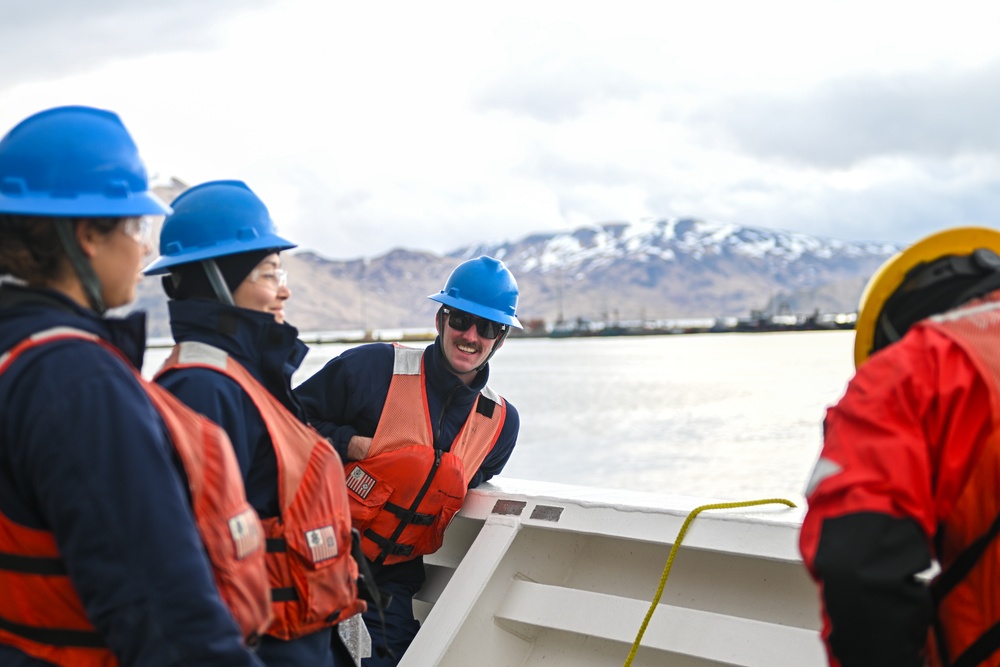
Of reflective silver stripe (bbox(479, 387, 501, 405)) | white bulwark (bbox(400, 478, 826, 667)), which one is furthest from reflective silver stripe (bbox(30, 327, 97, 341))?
reflective silver stripe (bbox(479, 387, 501, 405))

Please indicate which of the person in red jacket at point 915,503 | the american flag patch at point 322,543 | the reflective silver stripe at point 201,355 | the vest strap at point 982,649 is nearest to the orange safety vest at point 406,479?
the american flag patch at point 322,543

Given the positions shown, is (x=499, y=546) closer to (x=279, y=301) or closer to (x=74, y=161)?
(x=279, y=301)

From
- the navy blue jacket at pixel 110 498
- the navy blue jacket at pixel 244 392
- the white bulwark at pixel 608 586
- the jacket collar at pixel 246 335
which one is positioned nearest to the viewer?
the navy blue jacket at pixel 110 498

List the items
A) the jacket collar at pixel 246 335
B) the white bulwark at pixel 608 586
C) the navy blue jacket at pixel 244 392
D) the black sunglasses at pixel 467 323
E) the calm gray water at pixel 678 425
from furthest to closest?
the calm gray water at pixel 678 425
the black sunglasses at pixel 467 323
the white bulwark at pixel 608 586
the jacket collar at pixel 246 335
the navy blue jacket at pixel 244 392

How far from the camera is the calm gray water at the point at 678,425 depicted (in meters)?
22.3

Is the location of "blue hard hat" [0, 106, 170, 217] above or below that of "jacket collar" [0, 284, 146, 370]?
above

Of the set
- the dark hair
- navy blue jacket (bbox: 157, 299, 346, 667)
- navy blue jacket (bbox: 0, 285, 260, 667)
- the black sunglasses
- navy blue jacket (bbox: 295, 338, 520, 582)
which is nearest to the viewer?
navy blue jacket (bbox: 0, 285, 260, 667)

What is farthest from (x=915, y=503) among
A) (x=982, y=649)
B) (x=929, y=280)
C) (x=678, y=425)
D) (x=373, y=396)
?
(x=678, y=425)

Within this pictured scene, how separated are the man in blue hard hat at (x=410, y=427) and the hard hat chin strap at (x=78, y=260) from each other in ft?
5.50

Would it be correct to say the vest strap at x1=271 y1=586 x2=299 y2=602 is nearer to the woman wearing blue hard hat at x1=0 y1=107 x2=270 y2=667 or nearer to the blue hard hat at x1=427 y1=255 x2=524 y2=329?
the woman wearing blue hard hat at x1=0 y1=107 x2=270 y2=667

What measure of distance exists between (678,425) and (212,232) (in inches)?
1257

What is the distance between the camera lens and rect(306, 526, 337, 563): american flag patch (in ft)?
6.47

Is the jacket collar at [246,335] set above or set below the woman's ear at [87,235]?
below

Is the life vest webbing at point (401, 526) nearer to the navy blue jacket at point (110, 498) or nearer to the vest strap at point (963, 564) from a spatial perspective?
the navy blue jacket at point (110, 498)
